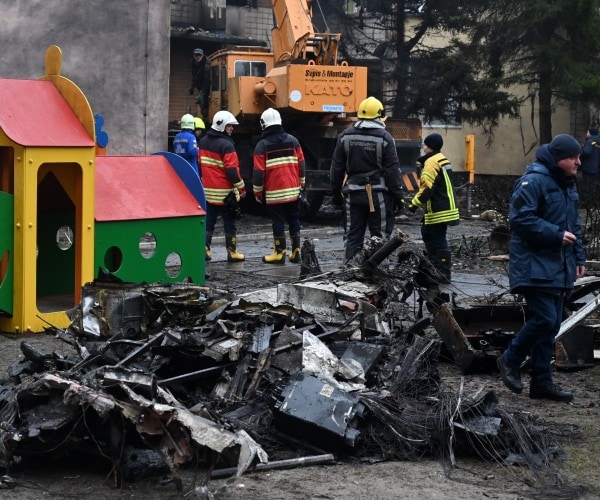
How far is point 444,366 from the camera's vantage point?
25.8 ft

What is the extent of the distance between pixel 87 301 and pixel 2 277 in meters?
1.88

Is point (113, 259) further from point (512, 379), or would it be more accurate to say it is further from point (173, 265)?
point (512, 379)

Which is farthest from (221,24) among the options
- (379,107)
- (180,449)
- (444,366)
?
(180,449)

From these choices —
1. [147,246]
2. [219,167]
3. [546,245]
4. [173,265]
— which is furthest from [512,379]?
[147,246]

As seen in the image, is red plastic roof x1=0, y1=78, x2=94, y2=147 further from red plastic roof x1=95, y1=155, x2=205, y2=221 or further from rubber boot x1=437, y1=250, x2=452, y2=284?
rubber boot x1=437, y1=250, x2=452, y2=284

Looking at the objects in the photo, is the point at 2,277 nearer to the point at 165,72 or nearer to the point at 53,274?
the point at 53,274

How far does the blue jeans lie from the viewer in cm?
671

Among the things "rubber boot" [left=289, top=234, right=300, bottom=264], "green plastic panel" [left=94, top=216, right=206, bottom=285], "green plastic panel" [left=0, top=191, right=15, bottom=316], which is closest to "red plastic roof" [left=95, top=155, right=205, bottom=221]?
"green plastic panel" [left=94, top=216, right=206, bottom=285]

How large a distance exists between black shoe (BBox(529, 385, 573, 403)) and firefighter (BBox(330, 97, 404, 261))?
4455mm

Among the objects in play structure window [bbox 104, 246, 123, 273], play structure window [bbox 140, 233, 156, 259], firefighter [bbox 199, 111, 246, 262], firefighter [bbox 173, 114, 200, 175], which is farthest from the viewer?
firefighter [bbox 173, 114, 200, 175]

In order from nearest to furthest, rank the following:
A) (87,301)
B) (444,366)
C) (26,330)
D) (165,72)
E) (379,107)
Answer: (87,301)
(444,366)
(26,330)
(379,107)
(165,72)

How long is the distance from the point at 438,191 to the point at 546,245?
4.90m

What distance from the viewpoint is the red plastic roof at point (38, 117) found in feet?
28.2

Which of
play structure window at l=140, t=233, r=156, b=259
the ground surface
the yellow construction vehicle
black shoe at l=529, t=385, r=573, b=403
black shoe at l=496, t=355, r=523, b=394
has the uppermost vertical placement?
the yellow construction vehicle
